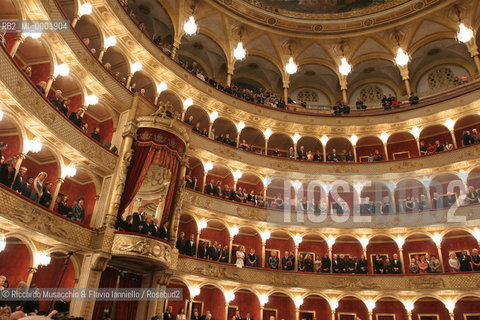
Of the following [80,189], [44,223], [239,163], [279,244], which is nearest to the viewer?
[44,223]

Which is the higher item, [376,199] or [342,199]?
[376,199]

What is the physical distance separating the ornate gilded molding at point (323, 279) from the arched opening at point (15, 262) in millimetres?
5970

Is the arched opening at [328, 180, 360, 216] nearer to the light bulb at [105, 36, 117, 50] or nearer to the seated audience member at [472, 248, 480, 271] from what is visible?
the seated audience member at [472, 248, 480, 271]

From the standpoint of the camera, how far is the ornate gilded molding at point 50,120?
1016cm

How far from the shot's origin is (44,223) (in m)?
11.0

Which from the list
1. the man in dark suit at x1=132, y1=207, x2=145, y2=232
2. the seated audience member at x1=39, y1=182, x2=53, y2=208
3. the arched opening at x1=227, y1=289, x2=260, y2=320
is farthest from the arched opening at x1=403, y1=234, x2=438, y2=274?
the seated audience member at x1=39, y1=182, x2=53, y2=208

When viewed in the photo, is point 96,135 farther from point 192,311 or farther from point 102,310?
point 192,311

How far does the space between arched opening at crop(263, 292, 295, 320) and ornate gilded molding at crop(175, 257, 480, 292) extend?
194 centimetres

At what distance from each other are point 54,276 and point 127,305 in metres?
2.99

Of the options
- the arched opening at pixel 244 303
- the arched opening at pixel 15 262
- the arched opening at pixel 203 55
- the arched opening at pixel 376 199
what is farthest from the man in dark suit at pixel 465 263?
the arched opening at pixel 203 55

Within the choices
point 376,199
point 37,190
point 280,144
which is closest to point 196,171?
point 280,144

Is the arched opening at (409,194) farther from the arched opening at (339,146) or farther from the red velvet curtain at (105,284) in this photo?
the red velvet curtain at (105,284)

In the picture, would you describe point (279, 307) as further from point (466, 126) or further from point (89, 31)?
point (89, 31)

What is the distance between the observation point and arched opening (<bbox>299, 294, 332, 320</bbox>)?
63.1ft
